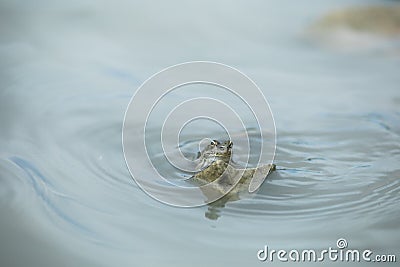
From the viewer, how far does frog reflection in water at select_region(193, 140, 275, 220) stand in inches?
104

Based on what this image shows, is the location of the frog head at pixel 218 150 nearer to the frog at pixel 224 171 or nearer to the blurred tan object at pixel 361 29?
the frog at pixel 224 171

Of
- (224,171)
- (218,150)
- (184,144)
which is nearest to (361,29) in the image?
(184,144)

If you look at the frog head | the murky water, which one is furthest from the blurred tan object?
the frog head

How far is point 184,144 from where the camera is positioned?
328 centimetres

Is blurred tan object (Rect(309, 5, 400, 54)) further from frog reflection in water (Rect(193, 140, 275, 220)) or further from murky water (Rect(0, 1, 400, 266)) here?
frog reflection in water (Rect(193, 140, 275, 220))

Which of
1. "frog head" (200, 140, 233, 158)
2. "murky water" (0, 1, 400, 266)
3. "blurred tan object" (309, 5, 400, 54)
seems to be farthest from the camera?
"blurred tan object" (309, 5, 400, 54)

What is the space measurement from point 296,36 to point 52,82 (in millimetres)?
2472

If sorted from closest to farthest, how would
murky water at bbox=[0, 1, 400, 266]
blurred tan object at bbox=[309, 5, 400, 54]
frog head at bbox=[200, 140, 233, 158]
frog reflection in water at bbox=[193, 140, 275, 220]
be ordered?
1. murky water at bbox=[0, 1, 400, 266]
2. frog reflection in water at bbox=[193, 140, 275, 220]
3. frog head at bbox=[200, 140, 233, 158]
4. blurred tan object at bbox=[309, 5, 400, 54]

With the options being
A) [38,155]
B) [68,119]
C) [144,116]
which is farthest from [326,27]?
[38,155]

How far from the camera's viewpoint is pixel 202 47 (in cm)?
498

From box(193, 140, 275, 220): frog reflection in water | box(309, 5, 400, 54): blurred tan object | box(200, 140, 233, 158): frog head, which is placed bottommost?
box(193, 140, 275, 220): frog reflection in water

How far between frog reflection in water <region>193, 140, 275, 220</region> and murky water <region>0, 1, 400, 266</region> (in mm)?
45

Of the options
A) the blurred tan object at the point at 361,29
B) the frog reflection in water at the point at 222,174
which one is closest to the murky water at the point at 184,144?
the frog reflection in water at the point at 222,174

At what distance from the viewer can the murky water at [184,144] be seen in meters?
2.40
